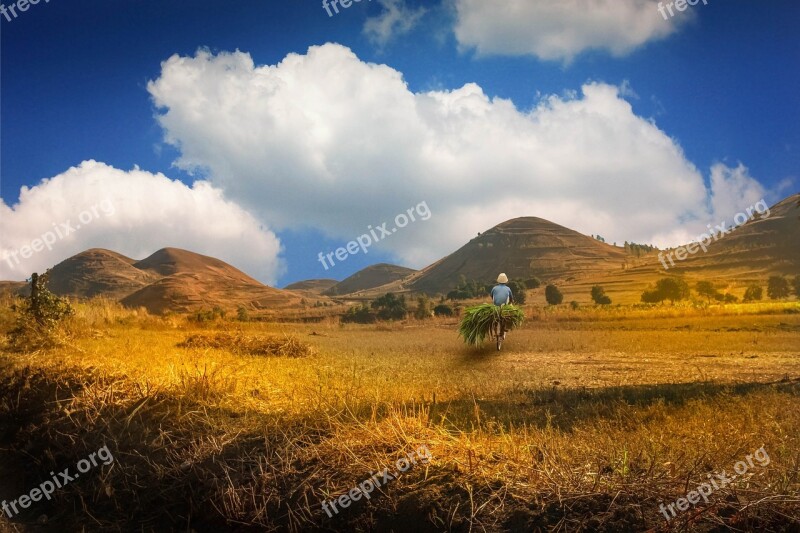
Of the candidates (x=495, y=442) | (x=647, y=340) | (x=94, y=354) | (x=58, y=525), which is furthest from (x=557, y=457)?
(x=647, y=340)

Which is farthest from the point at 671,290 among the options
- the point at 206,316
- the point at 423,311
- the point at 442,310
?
the point at 206,316

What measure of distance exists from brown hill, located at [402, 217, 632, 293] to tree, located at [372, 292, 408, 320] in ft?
154

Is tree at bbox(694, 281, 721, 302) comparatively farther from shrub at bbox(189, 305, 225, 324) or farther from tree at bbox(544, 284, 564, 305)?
shrub at bbox(189, 305, 225, 324)

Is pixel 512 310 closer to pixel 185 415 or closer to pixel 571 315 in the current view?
pixel 185 415

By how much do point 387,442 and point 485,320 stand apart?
10641 millimetres

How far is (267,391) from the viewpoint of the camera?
8172 millimetres

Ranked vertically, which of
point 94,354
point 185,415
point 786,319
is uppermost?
point 94,354

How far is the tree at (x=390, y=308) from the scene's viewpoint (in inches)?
1423

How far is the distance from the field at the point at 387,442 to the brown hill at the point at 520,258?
7170cm

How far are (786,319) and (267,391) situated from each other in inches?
1241

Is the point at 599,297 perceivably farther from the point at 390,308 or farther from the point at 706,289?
the point at 390,308

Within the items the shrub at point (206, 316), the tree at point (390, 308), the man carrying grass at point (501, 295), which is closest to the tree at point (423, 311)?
the tree at point (390, 308)

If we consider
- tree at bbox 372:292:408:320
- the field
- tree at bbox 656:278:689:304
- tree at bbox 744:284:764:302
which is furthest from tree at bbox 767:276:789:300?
the field

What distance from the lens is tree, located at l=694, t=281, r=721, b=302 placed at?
4931 centimetres
